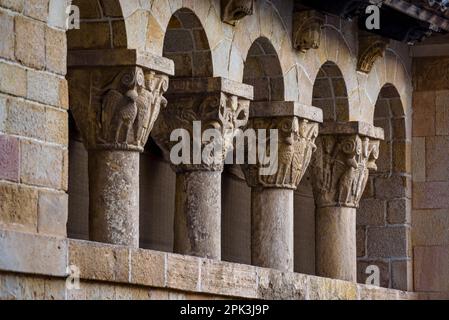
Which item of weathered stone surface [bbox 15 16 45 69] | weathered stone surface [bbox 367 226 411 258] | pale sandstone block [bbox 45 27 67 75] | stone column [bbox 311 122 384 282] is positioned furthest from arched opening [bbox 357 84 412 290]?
weathered stone surface [bbox 15 16 45 69]

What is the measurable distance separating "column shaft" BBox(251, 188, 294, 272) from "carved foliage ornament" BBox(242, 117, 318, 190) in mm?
80

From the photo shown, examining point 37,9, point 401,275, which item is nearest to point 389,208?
point 401,275

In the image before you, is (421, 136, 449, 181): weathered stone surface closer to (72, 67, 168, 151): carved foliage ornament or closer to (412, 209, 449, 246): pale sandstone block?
(412, 209, 449, 246): pale sandstone block

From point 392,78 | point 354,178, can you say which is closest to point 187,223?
point 354,178

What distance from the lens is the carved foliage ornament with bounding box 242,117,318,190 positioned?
19.3m

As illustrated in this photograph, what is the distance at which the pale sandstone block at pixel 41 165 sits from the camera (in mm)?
13664

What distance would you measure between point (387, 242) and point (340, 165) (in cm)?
172

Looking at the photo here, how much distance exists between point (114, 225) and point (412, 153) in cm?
727

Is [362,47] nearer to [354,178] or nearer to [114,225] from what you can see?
[354,178]

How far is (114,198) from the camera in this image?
16219mm

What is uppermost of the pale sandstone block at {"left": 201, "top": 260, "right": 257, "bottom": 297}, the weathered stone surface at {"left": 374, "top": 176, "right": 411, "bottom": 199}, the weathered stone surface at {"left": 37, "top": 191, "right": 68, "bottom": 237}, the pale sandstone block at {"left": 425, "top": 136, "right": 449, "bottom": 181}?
the pale sandstone block at {"left": 425, "top": 136, "right": 449, "bottom": 181}

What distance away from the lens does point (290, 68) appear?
19.6 meters

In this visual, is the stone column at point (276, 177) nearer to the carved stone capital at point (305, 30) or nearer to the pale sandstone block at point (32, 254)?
the carved stone capital at point (305, 30)

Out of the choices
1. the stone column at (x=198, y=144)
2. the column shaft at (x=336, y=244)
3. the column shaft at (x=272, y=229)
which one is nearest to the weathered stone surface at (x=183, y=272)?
the stone column at (x=198, y=144)
